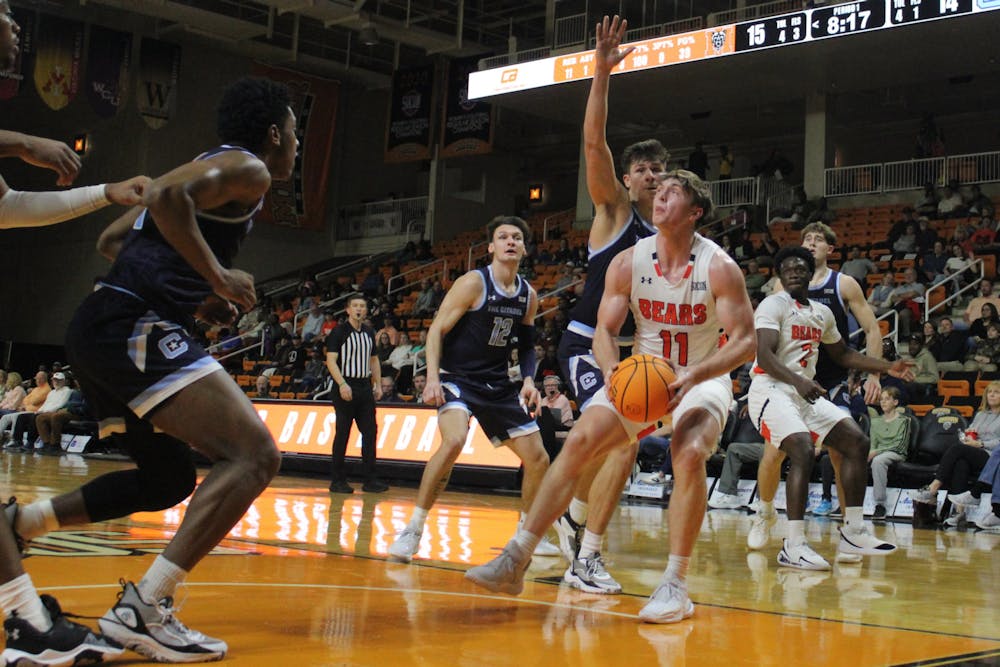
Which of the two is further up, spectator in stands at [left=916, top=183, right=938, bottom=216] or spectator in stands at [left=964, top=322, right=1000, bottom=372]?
spectator in stands at [left=916, top=183, right=938, bottom=216]

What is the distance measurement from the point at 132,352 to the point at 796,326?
474 cm

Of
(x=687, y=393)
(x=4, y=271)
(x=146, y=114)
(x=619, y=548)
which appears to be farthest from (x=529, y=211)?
(x=687, y=393)

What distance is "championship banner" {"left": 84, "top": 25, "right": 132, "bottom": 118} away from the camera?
2423 centimetres

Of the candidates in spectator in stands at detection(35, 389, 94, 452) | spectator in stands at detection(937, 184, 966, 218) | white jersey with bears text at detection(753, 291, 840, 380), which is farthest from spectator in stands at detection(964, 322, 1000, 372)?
spectator in stands at detection(35, 389, 94, 452)

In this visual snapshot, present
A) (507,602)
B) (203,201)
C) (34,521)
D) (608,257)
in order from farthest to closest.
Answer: (608,257) < (507,602) < (34,521) < (203,201)

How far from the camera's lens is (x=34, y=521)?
3.68 meters

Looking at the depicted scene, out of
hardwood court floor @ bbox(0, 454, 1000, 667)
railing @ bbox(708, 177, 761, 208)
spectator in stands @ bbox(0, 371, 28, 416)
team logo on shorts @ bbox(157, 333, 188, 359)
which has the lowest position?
hardwood court floor @ bbox(0, 454, 1000, 667)

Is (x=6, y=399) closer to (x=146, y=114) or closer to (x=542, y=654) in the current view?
(x=146, y=114)

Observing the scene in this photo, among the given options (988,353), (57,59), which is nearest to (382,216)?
(57,59)

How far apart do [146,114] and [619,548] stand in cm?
2122

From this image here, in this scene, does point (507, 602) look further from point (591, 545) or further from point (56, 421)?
point (56, 421)

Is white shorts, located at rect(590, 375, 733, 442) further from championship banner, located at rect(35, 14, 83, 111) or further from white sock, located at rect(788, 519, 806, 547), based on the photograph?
championship banner, located at rect(35, 14, 83, 111)

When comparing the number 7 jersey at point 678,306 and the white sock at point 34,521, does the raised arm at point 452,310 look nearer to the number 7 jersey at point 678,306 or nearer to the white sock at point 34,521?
the number 7 jersey at point 678,306

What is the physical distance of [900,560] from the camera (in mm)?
7141
